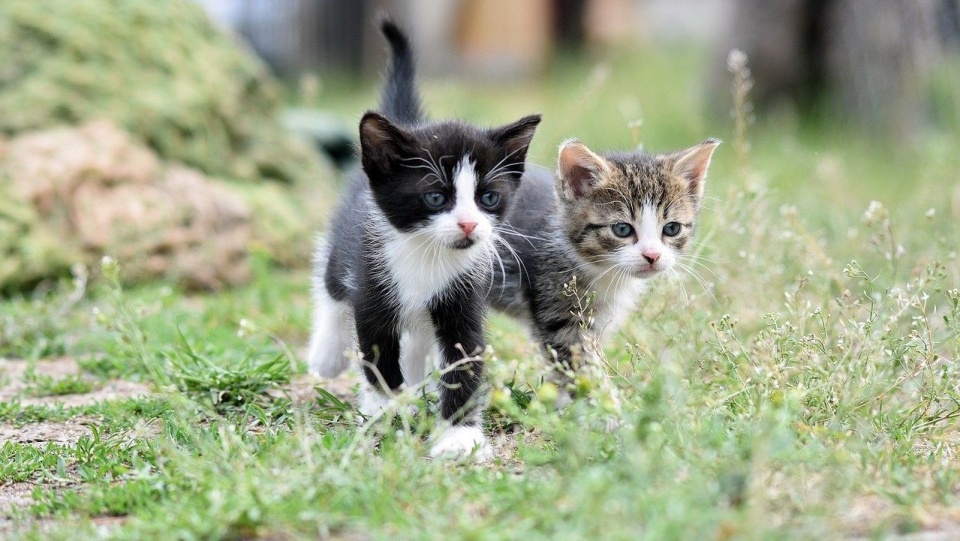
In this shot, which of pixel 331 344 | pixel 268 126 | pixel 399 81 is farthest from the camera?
pixel 268 126

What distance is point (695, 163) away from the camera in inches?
165

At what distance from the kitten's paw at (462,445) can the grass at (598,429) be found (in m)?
0.06

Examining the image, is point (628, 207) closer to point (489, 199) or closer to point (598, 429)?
point (489, 199)

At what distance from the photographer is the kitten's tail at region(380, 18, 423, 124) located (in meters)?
4.48

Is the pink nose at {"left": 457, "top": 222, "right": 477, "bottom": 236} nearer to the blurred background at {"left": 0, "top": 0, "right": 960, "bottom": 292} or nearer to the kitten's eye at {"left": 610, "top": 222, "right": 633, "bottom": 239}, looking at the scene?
the kitten's eye at {"left": 610, "top": 222, "right": 633, "bottom": 239}

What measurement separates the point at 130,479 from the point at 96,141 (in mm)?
3740

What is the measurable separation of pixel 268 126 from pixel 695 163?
13.9 feet

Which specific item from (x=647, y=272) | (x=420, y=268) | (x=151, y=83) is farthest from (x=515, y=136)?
(x=151, y=83)

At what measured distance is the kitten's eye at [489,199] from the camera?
137 inches

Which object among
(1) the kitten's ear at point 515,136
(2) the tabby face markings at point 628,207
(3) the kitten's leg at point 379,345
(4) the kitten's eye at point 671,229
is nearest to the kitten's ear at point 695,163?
(2) the tabby face markings at point 628,207

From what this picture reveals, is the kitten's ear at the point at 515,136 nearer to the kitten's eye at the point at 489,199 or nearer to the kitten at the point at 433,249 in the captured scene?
the kitten at the point at 433,249

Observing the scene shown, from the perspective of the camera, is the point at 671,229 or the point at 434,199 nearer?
the point at 434,199

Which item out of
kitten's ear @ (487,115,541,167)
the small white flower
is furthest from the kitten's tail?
the small white flower

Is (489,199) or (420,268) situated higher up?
(489,199)
